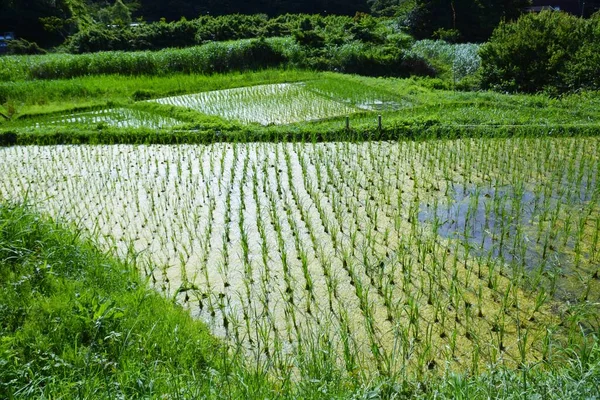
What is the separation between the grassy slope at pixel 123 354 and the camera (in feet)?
8.34

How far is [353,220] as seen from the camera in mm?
5133

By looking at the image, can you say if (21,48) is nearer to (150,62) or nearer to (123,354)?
(150,62)

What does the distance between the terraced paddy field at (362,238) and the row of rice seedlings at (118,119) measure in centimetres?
170

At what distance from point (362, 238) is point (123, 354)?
2.45 metres

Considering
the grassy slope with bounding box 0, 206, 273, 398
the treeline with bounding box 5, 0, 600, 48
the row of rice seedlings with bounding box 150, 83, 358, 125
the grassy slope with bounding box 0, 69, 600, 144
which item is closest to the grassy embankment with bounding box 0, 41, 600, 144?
the grassy slope with bounding box 0, 69, 600, 144

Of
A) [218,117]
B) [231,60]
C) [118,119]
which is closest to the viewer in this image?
[218,117]

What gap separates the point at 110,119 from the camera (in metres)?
10.0

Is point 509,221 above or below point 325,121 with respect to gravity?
below

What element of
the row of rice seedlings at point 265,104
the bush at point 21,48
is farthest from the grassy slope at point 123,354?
the bush at point 21,48

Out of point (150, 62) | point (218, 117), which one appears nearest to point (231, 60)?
point (150, 62)

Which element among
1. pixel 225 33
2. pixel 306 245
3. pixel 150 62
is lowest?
pixel 306 245

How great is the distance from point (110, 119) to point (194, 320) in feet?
24.3

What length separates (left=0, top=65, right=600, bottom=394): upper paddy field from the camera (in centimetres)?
332

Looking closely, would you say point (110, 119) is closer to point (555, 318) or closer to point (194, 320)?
point (194, 320)
